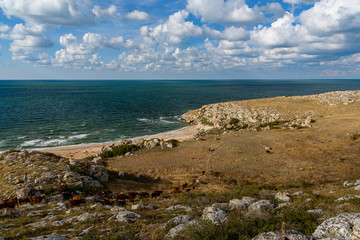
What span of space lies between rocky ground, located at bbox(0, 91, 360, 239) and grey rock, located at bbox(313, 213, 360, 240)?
1.1 inches

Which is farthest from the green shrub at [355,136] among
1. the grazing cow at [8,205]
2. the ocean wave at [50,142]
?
the ocean wave at [50,142]

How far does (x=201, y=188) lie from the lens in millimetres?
19938

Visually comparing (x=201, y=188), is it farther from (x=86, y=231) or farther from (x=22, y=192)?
(x=22, y=192)

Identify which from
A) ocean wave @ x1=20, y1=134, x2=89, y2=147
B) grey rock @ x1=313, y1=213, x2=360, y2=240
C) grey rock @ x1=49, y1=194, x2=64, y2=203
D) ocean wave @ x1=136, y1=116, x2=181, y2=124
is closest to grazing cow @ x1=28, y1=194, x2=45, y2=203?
grey rock @ x1=49, y1=194, x2=64, y2=203

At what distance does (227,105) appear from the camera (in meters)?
71.9

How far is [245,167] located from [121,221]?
18.9 meters

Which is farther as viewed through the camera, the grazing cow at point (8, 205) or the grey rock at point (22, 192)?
the grey rock at point (22, 192)

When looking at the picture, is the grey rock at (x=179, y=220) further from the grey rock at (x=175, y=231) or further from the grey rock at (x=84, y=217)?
the grey rock at (x=84, y=217)

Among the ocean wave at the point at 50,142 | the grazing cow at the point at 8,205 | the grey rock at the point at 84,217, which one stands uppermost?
the grey rock at the point at 84,217

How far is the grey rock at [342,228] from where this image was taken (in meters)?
6.15

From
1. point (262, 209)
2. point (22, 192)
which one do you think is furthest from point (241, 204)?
point (22, 192)

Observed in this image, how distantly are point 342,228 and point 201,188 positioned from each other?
47.0 feet

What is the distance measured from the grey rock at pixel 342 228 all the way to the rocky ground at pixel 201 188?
3 centimetres

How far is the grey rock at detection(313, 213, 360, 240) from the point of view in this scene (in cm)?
615
